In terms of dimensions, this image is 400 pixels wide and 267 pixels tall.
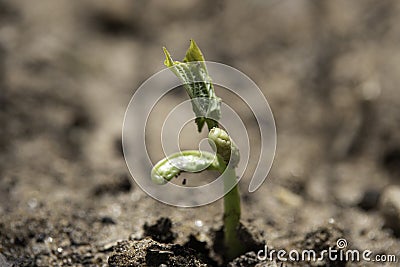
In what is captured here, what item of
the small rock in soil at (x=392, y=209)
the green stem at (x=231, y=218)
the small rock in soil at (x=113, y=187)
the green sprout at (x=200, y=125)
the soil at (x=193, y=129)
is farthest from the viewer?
the small rock in soil at (x=113, y=187)

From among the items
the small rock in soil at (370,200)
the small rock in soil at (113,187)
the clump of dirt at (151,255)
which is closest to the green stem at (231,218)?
the clump of dirt at (151,255)

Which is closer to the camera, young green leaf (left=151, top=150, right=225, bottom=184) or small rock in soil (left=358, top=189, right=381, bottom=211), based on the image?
young green leaf (left=151, top=150, right=225, bottom=184)

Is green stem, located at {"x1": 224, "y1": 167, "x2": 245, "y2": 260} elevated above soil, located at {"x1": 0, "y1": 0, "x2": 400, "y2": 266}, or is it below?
below

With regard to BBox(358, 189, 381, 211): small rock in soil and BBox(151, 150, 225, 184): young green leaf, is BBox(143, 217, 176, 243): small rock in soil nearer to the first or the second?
BBox(151, 150, 225, 184): young green leaf

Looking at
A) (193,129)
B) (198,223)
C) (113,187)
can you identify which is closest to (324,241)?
(198,223)

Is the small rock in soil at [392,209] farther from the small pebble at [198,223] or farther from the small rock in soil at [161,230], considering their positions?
the small rock in soil at [161,230]

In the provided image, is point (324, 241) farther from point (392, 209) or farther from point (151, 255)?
point (151, 255)

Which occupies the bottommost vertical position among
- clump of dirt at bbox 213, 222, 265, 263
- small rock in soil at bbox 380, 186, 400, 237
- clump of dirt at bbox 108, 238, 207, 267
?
clump of dirt at bbox 108, 238, 207, 267

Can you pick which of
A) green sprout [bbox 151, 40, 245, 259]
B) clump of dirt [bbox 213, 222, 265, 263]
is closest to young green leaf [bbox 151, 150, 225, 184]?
green sprout [bbox 151, 40, 245, 259]
